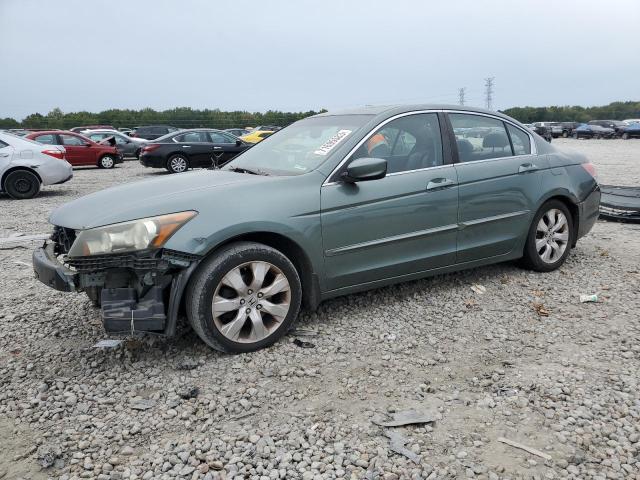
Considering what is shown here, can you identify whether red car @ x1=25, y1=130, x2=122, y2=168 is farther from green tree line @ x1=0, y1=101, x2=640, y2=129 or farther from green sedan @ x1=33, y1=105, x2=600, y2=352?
green tree line @ x1=0, y1=101, x2=640, y2=129

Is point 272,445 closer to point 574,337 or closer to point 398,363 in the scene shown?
point 398,363

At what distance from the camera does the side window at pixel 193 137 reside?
59.2 feet

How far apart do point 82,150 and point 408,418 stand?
19807mm

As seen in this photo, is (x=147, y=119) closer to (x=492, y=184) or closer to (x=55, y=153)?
(x=55, y=153)

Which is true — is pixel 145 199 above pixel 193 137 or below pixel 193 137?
below

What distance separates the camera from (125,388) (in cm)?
335

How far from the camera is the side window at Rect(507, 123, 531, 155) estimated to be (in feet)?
17.1

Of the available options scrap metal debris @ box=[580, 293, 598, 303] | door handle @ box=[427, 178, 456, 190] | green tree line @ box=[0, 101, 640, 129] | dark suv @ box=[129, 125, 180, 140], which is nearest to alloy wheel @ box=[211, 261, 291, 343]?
door handle @ box=[427, 178, 456, 190]

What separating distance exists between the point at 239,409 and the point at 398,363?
42.3 inches

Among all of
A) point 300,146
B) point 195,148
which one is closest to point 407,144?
point 300,146

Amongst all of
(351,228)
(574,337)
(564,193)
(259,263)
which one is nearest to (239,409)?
(259,263)

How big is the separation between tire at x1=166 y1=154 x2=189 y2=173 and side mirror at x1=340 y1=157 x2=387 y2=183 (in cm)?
1441

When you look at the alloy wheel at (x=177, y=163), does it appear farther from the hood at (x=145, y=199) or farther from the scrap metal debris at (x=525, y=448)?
the scrap metal debris at (x=525, y=448)

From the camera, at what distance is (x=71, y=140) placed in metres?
20.3
